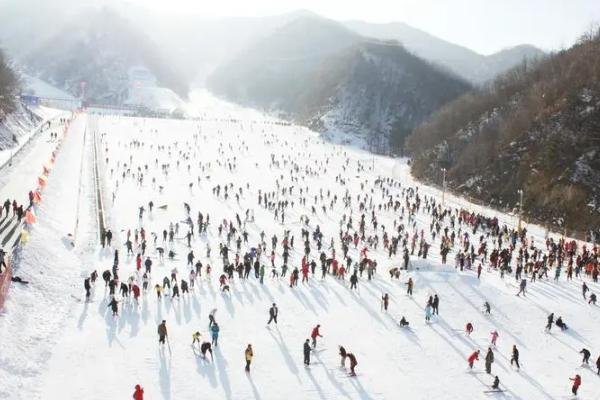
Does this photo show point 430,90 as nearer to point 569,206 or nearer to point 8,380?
point 569,206

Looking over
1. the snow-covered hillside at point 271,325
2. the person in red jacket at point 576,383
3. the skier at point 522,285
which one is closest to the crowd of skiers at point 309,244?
the skier at point 522,285

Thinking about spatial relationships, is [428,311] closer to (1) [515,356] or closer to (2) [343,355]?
(1) [515,356]

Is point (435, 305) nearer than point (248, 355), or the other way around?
point (248, 355)

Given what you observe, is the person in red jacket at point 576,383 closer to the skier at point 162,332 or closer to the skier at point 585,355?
the skier at point 585,355

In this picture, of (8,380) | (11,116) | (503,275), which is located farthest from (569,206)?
(11,116)

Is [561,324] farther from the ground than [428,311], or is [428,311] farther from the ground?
[561,324]

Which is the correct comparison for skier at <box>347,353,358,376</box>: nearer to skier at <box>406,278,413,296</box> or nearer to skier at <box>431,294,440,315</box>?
skier at <box>431,294,440,315</box>

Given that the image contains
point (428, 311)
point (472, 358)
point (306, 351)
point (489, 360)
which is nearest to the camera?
point (306, 351)

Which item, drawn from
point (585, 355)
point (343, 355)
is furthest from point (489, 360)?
point (343, 355)

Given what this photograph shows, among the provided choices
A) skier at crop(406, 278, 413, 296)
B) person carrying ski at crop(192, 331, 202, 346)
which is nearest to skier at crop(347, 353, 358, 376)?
person carrying ski at crop(192, 331, 202, 346)
